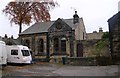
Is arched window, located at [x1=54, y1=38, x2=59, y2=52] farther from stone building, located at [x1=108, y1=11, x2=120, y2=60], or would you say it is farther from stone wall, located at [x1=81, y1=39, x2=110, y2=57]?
stone building, located at [x1=108, y1=11, x2=120, y2=60]

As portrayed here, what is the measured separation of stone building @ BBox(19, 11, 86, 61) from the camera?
1566 inches

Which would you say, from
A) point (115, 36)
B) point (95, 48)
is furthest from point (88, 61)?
point (95, 48)

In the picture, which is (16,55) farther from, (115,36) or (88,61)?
(115,36)

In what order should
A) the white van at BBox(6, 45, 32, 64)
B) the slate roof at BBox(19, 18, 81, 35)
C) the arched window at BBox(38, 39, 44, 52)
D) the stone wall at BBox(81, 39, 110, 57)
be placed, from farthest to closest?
the slate roof at BBox(19, 18, 81, 35) → the arched window at BBox(38, 39, 44, 52) → the stone wall at BBox(81, 39, 110, 57) → the white van at BBox(6, 45, 32, 64)

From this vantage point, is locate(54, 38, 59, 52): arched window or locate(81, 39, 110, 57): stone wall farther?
locate(54, 38, 59, 52): arched window

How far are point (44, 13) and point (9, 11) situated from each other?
7.27 meters

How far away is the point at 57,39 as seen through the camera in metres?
41.1

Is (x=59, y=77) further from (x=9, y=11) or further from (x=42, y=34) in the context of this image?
(x=9, y=11)

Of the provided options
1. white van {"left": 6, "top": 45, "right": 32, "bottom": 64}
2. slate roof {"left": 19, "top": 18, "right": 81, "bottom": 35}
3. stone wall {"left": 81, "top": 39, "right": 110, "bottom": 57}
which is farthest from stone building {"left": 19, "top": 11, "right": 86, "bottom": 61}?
white van {"left": 6, "top": 45, "right": 32, "bottom": 64}

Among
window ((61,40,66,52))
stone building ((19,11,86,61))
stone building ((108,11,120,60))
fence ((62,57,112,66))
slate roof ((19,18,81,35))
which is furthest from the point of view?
slate roof ((19,18,81,35))

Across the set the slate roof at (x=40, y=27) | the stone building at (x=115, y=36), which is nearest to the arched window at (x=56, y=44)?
the slate roof at (x=40, y=27)

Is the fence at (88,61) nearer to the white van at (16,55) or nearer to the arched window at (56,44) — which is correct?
the white van at (16,55)

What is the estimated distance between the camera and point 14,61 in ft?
95.1

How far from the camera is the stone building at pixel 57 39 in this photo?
39.8m
